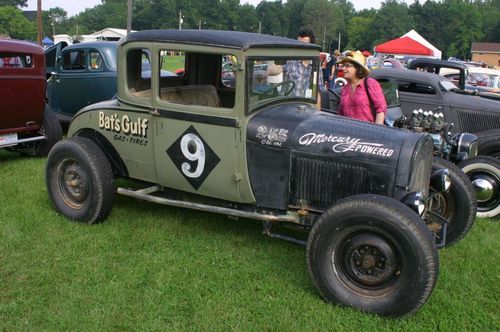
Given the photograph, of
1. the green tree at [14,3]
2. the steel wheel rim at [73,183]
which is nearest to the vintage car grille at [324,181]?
the steel wheel rim at [73,183]

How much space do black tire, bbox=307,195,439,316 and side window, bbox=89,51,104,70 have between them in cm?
670

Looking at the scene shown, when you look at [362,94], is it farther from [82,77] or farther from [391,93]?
[82,77]

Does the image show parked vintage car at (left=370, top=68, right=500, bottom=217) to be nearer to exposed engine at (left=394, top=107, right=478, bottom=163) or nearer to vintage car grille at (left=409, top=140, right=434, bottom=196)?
exposed engine at (left=394, top=107, right=478, bottom=163)

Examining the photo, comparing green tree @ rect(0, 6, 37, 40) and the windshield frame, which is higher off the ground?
green tree @ rect(0, 6, 37, 40)

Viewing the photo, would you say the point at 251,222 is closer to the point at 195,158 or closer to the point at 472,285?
the point at 195,158

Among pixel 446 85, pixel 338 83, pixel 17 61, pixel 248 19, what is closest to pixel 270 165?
pixel 338 83

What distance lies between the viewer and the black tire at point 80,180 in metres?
4.42

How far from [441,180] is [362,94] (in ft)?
4.13

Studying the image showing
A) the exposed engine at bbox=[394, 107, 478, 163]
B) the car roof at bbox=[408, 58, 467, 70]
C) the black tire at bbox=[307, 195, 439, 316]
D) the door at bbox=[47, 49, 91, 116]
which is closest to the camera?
the black tire at bbox=[307, 195, 439, 316]

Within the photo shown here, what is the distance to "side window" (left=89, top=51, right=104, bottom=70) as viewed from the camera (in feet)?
28.5

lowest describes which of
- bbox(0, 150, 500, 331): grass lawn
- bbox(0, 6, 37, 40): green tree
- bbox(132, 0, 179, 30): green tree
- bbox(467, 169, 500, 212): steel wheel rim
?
bbox(0, 150, 500, 331): grass lawn

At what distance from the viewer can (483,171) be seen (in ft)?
17.3

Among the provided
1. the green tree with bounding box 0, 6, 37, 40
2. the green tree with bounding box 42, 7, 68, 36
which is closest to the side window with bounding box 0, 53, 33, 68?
the green tree with bounding box 0, 6, 37, 40

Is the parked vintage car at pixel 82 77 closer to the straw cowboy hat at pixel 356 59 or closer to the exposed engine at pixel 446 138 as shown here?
the straw cowboy hat at pixel 356 59
